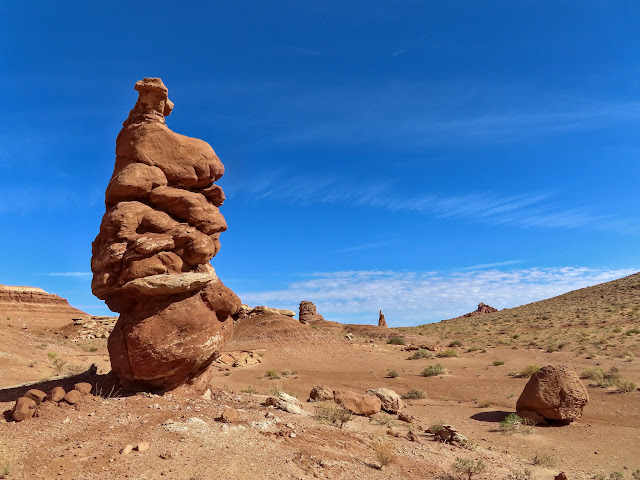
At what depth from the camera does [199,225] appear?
12.4 m

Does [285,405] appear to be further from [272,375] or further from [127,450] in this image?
[272,375]

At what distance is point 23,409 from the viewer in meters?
8.96

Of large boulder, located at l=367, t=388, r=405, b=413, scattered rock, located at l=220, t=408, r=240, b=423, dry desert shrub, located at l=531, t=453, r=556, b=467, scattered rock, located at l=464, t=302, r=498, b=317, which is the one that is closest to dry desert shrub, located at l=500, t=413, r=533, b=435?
dry desert shrub, located at l=531, t=453, r=556, b=467

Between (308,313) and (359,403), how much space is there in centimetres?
3562

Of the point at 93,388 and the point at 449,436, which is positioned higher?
the point at 93,388

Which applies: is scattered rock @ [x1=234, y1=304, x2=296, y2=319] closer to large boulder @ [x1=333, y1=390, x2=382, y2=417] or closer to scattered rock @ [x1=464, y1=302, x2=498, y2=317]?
large boulder @ [x1=333, y1=390, x2=382, y2=417]

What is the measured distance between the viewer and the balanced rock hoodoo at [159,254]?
10773mm

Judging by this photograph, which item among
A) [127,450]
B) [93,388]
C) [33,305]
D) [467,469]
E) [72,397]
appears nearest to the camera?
[127,450]

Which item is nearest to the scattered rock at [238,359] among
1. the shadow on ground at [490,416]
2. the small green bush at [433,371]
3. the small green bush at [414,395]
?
the small green bush at [433,371]

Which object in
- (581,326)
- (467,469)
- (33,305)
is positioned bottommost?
(467,469)

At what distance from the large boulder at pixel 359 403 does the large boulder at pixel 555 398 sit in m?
5.02

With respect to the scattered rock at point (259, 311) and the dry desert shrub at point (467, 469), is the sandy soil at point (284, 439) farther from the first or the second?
the scattered rock at point (259, 311)

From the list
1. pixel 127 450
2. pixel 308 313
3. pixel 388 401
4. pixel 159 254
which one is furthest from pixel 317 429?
pixel 308 313

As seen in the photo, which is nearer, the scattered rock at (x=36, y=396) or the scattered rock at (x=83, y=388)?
the scattered rock at (x=36, y=396)
